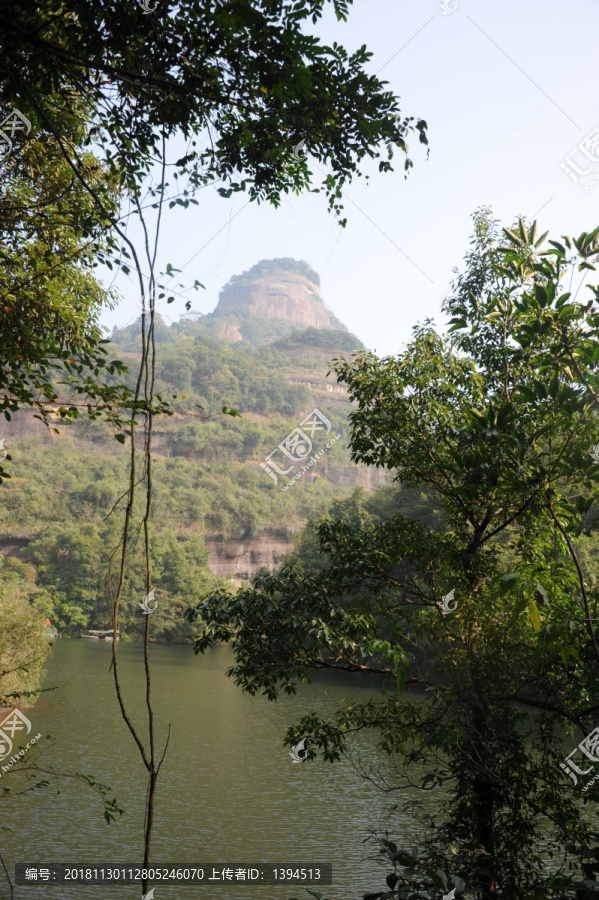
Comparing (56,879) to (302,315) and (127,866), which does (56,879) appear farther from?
(302,315)

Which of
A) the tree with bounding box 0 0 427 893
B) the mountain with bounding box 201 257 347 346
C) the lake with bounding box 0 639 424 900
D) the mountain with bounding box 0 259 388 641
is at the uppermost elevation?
the mountain with bounding box 201 257 347 346

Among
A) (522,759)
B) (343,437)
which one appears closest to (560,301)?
(522,759)

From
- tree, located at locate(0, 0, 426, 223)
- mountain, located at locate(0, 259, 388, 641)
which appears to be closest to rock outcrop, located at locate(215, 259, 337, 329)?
mountain, located at locate(0, 259, 388, 641)

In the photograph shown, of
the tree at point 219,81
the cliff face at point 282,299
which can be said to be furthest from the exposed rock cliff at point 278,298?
the tree at point 219,81

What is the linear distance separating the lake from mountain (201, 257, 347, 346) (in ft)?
301

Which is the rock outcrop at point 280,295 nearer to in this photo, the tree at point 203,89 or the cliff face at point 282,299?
the cliff face at point 282,299

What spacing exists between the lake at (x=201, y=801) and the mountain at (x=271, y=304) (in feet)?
301

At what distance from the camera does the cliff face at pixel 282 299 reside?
112 m

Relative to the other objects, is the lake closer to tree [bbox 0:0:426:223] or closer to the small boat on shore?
tree [bbox 0:0:426:223]

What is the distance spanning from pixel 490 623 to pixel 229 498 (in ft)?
126

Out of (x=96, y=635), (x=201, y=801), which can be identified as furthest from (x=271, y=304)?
(x=201, y=801)

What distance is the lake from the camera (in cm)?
650

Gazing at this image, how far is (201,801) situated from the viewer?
8555mm

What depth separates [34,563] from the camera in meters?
30.5
